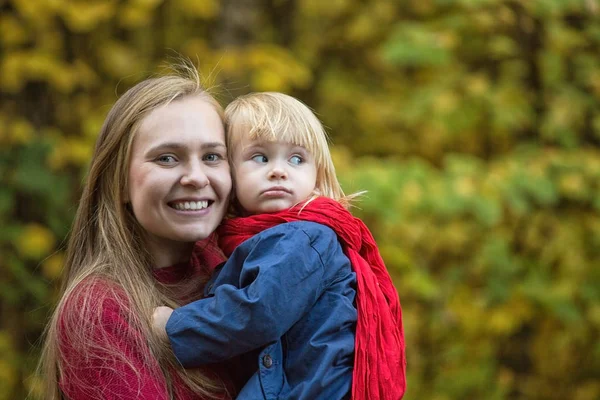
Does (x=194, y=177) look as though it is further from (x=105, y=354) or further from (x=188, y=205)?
(x=105, y=354)

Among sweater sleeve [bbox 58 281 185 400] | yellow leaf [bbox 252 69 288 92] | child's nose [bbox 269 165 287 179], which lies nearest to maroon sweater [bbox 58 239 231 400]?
sweater sleeve [bbox 58 281 185 400]

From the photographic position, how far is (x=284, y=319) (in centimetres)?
183

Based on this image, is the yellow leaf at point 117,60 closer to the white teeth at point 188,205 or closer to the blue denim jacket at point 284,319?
the white teeth at point 188,205

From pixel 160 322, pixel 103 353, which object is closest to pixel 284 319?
pixel 160 322

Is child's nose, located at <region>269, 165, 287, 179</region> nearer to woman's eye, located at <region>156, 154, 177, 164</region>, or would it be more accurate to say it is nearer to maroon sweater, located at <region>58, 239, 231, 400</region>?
woman's eye, located at <region>156, 154, 177, 164</region>

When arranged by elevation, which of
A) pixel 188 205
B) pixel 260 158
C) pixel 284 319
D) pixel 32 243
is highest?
pixel 260 158

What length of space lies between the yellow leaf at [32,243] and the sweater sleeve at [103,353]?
3.86 metres

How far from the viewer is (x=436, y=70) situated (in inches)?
249

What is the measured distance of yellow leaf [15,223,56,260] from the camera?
18.4 ft

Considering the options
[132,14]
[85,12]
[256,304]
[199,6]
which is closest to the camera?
[256,304]

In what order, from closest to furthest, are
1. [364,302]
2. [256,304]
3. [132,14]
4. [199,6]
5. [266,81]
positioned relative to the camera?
[256,304] < [364,302] < [266,81] < [132,14] < [199,6]

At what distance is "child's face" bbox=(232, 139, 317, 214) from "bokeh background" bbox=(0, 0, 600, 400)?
116 inches

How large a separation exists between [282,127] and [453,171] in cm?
334

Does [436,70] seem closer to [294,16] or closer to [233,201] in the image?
[294,16]
